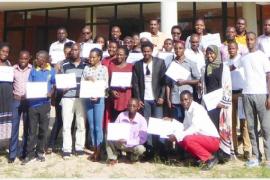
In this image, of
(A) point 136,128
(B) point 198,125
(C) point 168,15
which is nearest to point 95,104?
(A) point 136,128

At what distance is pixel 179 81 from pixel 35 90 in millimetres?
2107

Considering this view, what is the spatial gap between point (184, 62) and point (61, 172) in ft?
7.63

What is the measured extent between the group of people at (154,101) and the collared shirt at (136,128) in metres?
0.01

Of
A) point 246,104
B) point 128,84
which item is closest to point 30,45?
point 128,84

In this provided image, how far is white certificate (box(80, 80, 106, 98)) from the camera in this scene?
5.87 m

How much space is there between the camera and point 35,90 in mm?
5883

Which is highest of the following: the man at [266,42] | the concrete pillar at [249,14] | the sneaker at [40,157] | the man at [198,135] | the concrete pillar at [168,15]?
the concrete pillar at [249,14]

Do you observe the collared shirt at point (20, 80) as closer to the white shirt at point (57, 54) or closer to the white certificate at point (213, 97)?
the white shirt at point (57, 54)

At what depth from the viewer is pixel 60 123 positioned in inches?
262

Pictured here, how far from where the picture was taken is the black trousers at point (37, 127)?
5953 millimetres

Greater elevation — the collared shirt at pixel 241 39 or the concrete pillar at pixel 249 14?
the concrete pillar at pixel 249 14

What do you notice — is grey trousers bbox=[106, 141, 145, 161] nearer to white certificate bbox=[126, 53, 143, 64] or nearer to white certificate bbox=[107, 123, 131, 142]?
white certificate bbox=[107, 123, 131, 142]

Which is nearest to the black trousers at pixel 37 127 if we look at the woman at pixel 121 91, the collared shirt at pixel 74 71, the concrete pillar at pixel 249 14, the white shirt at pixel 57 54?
the collared shirt at pixel 74 71

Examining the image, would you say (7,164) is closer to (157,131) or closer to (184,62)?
(157,131)
